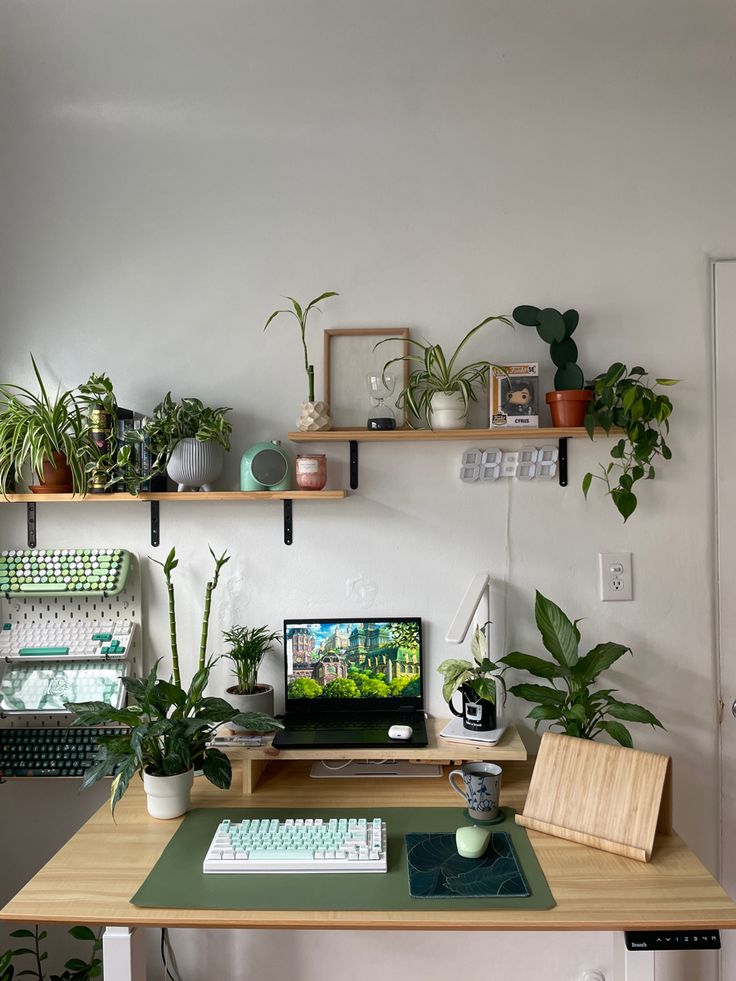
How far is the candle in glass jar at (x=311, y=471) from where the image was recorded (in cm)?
199

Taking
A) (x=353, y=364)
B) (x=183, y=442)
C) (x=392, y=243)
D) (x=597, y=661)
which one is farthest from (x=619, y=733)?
(x=392, y=243)

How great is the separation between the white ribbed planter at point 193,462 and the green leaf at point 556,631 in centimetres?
91

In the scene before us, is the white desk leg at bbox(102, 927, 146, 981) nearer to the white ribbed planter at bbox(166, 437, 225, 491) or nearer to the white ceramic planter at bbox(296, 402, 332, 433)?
the white ribbed planter at bbox(166, 437, 225, 491)

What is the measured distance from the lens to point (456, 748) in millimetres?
1848

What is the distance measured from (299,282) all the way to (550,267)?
Result: 69 centimetres

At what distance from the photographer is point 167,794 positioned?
1703 mm

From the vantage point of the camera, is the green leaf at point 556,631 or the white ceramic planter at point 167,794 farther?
the green leaf at point 556,631

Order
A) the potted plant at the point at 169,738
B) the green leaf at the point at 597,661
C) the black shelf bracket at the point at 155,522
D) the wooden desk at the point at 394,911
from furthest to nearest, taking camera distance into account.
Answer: the black shelf bracket at the point at 155,522 < the green leaf at the point at 597,661 < the potted plant at the point at 169,738 < the wooden desk at the point at 394,911

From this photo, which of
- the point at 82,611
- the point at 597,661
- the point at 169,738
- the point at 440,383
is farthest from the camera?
the point at 82,611

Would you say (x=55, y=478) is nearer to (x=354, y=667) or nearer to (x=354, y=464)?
(x=354, y=464)

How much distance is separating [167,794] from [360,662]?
1.99 feet

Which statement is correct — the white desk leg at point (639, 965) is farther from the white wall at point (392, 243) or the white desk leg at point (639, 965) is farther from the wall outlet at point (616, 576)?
the wall outlet at point (616, 576)

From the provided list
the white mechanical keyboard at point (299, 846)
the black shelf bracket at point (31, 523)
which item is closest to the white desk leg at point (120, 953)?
the white mechanical keyboard at point (299, 846)

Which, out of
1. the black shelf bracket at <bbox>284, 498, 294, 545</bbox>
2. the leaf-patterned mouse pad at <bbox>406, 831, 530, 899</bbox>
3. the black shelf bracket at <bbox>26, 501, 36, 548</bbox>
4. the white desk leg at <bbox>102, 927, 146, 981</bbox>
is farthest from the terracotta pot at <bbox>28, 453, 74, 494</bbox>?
the leaf-patterned mouse pad at <bbox>406, 831, 530, 899</bbox>
